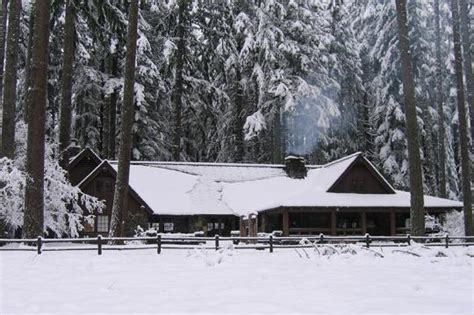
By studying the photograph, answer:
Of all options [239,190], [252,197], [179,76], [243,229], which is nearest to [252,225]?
[243,229]

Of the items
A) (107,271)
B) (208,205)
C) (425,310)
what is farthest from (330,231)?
(425,310)

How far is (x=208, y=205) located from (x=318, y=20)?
1918 centimetres

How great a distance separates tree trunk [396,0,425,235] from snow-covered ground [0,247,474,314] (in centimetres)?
328

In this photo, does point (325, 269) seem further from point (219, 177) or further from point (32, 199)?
point (219, 177)

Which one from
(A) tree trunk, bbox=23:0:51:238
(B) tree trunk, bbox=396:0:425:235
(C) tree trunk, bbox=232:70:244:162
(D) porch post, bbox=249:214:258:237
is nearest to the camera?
(A) tree trunk, bbox=23:0:51:238

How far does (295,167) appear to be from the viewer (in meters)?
35.8

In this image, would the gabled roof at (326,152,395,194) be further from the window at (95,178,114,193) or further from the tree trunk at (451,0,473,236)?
the window at (95,178,114,193)

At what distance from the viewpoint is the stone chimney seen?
35.6 m

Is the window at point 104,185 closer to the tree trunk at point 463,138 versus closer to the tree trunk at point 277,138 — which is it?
the tree trunk at point 277,138

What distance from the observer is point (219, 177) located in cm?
3478

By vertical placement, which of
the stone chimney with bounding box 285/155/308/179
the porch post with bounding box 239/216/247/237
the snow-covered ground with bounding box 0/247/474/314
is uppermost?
the stone chimney with bounding box 285/155/308/179

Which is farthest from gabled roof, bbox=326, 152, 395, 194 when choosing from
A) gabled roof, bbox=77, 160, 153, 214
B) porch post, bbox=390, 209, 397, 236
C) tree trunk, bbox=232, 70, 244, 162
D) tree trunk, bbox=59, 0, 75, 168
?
tree trunk, bbox=59, 0, 75, 168

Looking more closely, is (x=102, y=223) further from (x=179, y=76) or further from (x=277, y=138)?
(x=277, y=138)

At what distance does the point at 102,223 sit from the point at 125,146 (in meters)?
12.0
